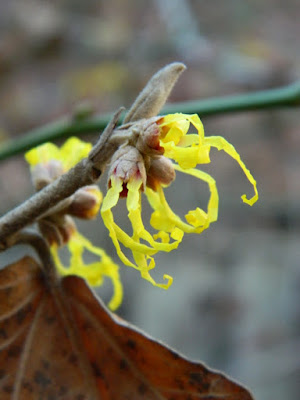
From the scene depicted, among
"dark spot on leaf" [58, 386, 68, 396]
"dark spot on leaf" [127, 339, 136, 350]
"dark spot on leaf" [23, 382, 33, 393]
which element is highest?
"dark spot on leaf" [23, 382, 33, 393]

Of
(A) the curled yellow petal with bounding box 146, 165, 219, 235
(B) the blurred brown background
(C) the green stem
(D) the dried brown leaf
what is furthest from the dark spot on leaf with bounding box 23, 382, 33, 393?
(B) the blurred brown background

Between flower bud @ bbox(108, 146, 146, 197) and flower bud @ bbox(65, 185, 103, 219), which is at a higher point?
flower bud @ bbox(108, 146, 146, 197)

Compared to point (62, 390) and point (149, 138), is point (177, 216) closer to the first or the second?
point (149, 138)

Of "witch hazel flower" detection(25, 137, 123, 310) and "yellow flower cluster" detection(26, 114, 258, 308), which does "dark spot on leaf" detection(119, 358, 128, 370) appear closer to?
"witch hazel flower" detection(25, 137, 123, 310)

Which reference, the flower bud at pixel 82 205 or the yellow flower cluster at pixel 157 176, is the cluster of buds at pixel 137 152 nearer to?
the yellow flower cluster at pixel 157 176

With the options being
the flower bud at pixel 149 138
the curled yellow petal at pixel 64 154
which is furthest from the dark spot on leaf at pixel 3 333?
the flower bud at pixel 149 138

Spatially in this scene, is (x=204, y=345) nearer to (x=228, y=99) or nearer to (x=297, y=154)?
(x=297, y=154)

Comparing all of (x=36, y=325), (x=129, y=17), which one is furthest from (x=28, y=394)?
(x=129, y=17)
